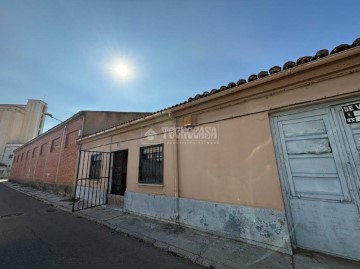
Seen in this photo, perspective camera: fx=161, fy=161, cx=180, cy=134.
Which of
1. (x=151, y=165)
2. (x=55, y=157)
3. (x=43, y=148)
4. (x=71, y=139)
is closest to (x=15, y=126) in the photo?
(x=43, y=148)

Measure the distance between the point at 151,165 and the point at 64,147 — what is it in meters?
9.20

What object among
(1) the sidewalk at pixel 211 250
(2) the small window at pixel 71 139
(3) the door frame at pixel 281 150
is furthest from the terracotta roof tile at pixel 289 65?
(2) the small window at pixel 71 139

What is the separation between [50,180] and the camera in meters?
12.2

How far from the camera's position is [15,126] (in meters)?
31.9

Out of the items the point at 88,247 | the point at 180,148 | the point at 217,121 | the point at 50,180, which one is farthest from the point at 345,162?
the point at 50,180

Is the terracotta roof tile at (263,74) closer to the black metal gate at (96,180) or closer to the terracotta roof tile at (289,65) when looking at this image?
the terracotta roof tile at (289,65)

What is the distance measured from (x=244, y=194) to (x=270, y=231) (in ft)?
2.56

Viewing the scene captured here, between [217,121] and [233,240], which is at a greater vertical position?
[217,121]

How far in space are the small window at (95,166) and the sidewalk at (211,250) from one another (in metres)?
3.54

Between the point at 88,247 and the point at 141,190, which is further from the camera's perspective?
the point at 141,190

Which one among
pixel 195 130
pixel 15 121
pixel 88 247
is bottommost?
pixel 88 247

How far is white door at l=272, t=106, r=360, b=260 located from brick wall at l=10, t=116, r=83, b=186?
421 inches

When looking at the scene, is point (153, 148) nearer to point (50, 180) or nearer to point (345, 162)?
point (345, 162)

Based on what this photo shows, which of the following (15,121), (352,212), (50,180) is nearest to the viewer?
(352,212)
